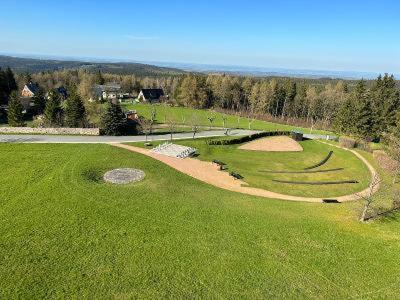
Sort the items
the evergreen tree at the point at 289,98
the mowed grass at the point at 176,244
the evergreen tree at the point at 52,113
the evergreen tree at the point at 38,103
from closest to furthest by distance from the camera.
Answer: the mowed grass at the point at 176,244 < the evergreen tree at the point at 52,113 < the evergreen tree at the point at 38,103 < the evergreen tree at the point at 289,98

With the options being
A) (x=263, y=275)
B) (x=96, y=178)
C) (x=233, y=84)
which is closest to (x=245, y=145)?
(x=96, y=178)

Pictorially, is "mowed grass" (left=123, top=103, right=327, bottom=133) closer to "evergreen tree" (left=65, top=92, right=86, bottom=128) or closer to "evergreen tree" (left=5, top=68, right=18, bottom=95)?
"evergreen tree" (left=65, top=92, right=86, bottom=128)

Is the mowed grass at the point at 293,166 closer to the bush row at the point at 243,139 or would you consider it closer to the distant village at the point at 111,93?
the bush row at the point at 243,139

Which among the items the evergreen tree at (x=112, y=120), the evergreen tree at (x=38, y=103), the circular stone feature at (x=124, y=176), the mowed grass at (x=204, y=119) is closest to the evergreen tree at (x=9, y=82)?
the evergreen tree at (x=38, y=103)

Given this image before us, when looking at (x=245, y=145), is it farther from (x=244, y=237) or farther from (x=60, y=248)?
(x=60, y=248)

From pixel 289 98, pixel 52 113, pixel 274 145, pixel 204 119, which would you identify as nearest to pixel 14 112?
pixel 52 113

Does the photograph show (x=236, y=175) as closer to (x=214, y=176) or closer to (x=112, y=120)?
(x=214, y=176)
